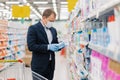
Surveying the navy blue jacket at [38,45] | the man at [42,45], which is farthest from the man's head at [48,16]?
the navy blue jacket at [38,45]

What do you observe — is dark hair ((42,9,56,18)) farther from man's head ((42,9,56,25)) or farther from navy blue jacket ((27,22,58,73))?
navy blue jacket ((27,22,58,73))

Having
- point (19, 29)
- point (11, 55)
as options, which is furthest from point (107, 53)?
point (19, 29)

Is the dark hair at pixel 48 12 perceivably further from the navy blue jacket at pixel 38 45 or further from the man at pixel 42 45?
the navy blue jacket at pixel 38 45

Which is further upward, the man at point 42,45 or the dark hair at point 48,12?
the dark hair at point 48,12

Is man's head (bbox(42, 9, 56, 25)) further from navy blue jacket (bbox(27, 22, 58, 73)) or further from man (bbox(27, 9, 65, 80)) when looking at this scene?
navy blue jacket (bbox(27, 22, 58, 73))

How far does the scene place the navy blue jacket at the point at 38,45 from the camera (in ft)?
12.5

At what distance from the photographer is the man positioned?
3812 mm

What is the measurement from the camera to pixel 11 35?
1141cm

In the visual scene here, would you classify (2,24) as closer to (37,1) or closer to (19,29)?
(19,29)

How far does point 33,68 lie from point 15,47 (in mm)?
8613

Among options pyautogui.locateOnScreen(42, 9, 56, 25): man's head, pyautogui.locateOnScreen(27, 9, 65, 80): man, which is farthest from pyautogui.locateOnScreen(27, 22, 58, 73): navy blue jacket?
pyautogui.locateOnScreen(42, 9, 56, 25): man's head

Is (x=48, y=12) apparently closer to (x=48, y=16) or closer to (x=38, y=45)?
(x=48, y=16)

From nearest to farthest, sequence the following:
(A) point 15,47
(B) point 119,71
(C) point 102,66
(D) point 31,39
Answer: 1. (B) point 119,71
2. (C) point 102,66
3. (D) point 31,39
4. (A) point 15,47

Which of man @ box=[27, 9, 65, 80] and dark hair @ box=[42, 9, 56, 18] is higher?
dark hair @ box=[42, 9, 56, 18]
